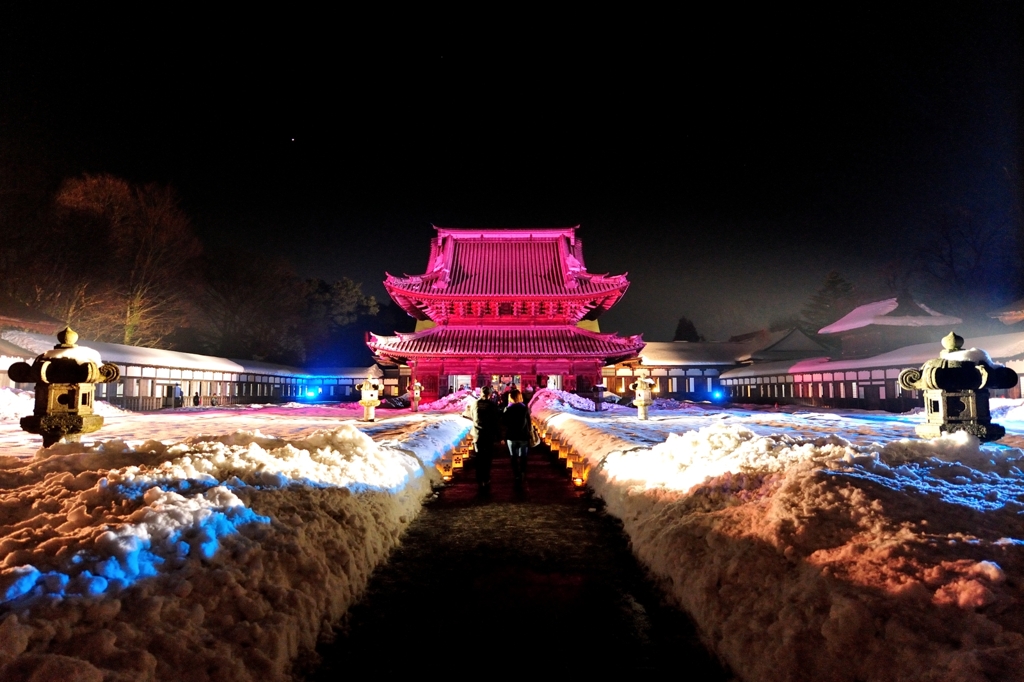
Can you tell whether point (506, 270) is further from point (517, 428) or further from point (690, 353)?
point (517, 428)

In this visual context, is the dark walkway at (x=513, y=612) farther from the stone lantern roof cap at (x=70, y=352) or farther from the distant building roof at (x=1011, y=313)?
the distant building roof at (x=1011, y=313)

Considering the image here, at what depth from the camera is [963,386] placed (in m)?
7.60

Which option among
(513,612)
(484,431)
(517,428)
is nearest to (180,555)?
(513,612)

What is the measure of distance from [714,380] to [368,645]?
45.6 m

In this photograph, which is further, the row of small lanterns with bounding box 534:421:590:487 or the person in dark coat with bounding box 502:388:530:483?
the row of small lanterns with bounding box 534:421:590:487

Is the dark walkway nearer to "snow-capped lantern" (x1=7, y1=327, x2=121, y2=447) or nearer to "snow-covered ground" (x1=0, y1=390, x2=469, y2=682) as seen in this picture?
"snow-covered ground" (x1=0, y1=390, x2=469, y2=682)

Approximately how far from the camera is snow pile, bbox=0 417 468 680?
8.10ft

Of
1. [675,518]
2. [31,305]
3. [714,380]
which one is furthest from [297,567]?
[714,380]

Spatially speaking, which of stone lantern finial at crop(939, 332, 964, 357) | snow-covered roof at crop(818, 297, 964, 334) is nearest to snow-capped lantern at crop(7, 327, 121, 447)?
stone lantern finial at crop(939, 332, 964, 357)

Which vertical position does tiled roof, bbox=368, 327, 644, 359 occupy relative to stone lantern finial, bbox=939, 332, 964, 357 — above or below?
above

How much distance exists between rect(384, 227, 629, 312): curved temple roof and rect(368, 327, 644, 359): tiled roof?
201 cm

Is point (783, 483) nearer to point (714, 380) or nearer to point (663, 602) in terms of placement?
point (663, 602)

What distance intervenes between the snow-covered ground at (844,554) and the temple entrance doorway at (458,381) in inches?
1000

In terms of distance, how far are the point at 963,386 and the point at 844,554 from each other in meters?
6.50
